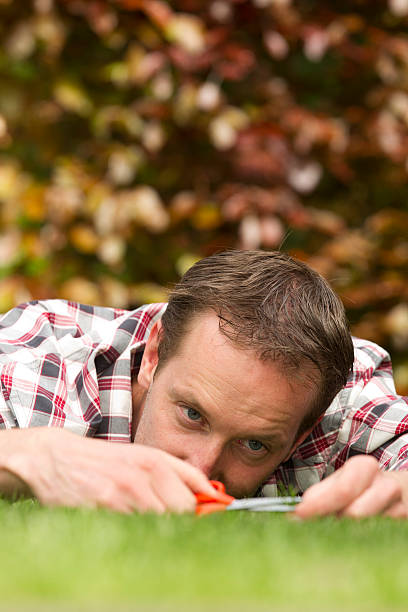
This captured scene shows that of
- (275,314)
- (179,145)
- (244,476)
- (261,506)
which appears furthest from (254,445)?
(179,145)

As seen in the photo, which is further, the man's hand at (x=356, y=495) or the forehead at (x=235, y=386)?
the forehead at (x=235, y=386)

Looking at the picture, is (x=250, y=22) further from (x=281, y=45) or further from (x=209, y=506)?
(x=209, y=506)

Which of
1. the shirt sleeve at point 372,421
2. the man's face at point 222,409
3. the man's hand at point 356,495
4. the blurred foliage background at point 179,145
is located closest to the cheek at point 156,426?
the man's face at point 222,409

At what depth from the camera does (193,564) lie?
0.81 metres

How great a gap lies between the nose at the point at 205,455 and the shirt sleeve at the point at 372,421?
0.51 metres

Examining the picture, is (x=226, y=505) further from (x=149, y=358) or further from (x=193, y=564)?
(x=149, y=358)

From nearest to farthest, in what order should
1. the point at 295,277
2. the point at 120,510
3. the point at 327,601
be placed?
the point at 327,601 < the point at 120,510 < the point at 295,277

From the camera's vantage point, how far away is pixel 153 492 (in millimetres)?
1192

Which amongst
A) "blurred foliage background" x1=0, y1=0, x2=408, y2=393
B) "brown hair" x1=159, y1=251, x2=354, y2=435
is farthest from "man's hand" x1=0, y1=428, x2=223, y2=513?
"blurred foliage background" x1=0, y1=0, x2=408, y2=393

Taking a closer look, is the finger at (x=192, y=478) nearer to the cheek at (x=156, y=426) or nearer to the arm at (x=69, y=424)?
the arm at (x=69, y=424)

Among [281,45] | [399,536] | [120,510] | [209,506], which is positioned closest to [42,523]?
[120,510]

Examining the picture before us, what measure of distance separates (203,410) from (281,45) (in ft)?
7.39

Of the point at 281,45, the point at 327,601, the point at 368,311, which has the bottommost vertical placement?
the point at 368,311

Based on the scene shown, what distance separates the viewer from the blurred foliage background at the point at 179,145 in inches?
129
